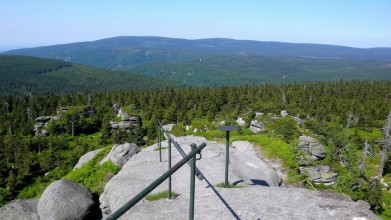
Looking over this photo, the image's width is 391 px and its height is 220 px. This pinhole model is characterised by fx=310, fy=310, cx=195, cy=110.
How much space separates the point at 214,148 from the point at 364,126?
300 ft

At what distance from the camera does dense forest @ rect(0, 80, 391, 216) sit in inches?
2511

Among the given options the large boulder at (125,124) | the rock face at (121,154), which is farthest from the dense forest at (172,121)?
the rock face at (121,154)

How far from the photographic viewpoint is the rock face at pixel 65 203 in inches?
596

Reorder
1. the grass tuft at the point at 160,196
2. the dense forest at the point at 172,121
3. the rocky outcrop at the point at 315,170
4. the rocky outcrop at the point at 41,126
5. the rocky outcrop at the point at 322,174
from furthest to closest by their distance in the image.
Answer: the rocky outcrop at the point at 41,126, the dense forest at the point at 172,121, the rocky outcrop at the point at 322,174, the rocky outcrop at the point at 315,170, the grass tuft at the point at 160,196

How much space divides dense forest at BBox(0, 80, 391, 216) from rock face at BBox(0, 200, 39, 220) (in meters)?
36.4

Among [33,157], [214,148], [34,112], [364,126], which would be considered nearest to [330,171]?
[214,148]

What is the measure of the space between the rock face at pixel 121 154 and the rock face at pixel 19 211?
805 centimetres

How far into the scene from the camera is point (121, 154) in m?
25.8

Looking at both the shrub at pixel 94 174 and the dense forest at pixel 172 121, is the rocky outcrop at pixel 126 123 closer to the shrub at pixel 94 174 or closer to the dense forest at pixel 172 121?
the dense forest at pixel 172 121

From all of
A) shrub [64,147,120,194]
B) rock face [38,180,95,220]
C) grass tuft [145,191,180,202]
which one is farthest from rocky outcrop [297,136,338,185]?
rock face [38,180,95,220]

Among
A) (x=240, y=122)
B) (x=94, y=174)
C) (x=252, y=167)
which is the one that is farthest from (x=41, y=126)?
(x=252, y=167)

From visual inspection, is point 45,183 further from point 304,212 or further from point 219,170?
point 304,212

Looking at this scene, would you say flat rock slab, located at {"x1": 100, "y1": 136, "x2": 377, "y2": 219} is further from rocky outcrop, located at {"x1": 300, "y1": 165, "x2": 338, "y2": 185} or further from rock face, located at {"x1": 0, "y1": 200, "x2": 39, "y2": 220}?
rocky outcrop, located at {"x1": 300, "y1": 165, "x2": 338, "y2": 185}

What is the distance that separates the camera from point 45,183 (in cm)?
6291
